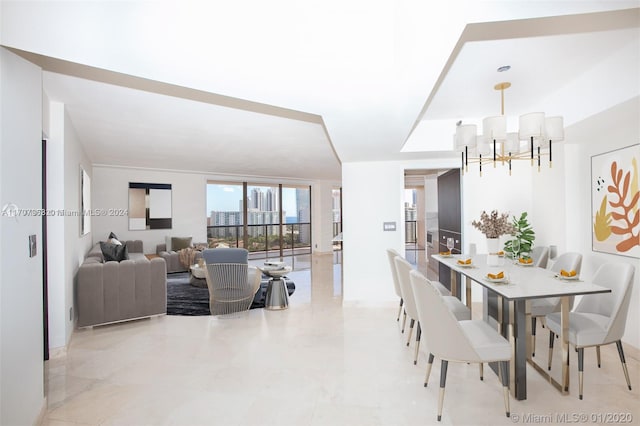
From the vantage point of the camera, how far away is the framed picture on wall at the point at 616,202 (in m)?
3.14

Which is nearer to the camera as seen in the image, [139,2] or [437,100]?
[139,2]

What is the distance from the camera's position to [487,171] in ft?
16.0

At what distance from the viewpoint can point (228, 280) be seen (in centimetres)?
434

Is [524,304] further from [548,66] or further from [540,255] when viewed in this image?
[540,255]

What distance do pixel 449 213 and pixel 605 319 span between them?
2919 millimetres

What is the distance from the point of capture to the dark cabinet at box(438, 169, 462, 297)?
5.05 meters

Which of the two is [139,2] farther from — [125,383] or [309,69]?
[125,383]

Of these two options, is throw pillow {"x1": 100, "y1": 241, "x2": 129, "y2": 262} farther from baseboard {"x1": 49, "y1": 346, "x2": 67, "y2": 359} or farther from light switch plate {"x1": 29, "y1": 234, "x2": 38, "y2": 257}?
light switch plate {"x1": 29, "y1": 234, "x2": 38, "y2": 257}

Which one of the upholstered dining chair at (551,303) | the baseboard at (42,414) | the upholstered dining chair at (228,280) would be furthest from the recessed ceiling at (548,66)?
the baseboard at (42,414)

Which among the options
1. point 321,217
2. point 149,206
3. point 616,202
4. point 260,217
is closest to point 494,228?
point 616,202

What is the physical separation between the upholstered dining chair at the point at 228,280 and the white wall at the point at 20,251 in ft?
6.78

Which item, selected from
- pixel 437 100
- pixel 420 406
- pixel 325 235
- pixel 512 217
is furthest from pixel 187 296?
pixel 325 235

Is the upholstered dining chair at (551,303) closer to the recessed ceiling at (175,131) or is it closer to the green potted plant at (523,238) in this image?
the green potted plant at (523,238)

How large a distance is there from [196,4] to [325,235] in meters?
9.70
